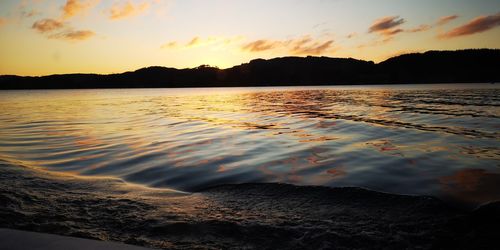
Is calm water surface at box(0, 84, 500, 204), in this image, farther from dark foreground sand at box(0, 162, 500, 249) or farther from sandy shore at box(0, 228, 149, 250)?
sandy shore at box(0, 228, 149, 250)

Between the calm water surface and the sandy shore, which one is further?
the calm water surface

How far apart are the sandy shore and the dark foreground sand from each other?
103cm

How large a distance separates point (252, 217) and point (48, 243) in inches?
104

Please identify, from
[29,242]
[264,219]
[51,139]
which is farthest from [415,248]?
[51,139]

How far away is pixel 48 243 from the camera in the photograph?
2.68 metres

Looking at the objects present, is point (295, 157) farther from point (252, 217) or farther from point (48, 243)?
point (48, 243)

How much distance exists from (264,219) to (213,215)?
822 millimetres

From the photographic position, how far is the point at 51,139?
13.7m

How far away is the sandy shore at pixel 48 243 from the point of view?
2.60 metres

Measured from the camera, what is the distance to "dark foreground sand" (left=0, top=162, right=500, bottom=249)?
3.68 meters

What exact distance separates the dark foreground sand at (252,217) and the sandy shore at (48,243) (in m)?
1.03

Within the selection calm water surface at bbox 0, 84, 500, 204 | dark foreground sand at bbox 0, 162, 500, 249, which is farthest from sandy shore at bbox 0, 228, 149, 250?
calm water surface at bbox 0, 84, 500, 204

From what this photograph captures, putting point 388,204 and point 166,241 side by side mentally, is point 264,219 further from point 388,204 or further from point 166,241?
point 388,204

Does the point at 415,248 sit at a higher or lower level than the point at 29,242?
lower
